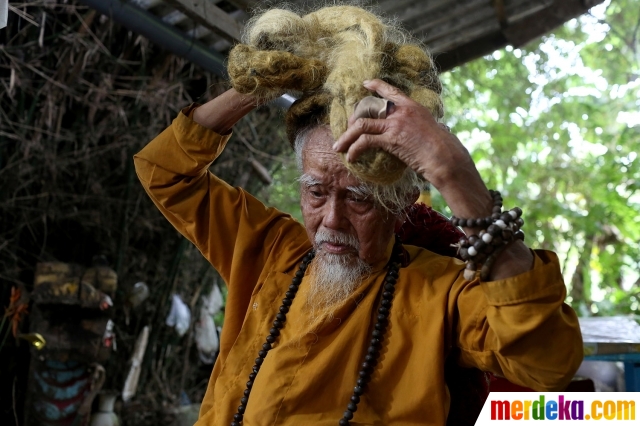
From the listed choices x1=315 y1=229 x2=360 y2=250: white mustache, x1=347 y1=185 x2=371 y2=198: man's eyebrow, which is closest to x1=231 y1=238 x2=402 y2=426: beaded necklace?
x1=315 y1=229 x2=360 y2=250: white mustache

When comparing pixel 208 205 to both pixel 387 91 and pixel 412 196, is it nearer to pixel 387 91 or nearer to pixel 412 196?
pixel 412 196

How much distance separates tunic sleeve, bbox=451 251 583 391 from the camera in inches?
55.4

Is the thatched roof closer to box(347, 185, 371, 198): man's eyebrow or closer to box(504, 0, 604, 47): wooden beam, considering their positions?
box(504, 0, 604, 47): wooden beam

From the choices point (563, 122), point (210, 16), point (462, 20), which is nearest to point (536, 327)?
point (210, 16)

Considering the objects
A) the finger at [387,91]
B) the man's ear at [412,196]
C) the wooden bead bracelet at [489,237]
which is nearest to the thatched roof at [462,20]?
the man's ear at [412,196]

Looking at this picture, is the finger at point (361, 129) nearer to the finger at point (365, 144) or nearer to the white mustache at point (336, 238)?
the finger at point (365, 144)

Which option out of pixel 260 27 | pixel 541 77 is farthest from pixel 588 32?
pixel 260 27

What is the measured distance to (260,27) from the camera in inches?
73.1

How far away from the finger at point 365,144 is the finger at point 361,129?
0.04ft

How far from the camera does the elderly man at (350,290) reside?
1.45 meters

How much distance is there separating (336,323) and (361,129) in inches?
22.8

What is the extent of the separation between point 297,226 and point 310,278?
249 mm

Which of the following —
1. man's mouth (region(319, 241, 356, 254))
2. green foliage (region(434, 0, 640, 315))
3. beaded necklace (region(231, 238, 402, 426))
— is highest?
green foliage (region(434, 0, 640, 315))

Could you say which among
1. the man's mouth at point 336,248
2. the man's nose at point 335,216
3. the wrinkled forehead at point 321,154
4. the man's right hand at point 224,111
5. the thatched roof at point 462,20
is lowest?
the man's mouth at point 336,248
